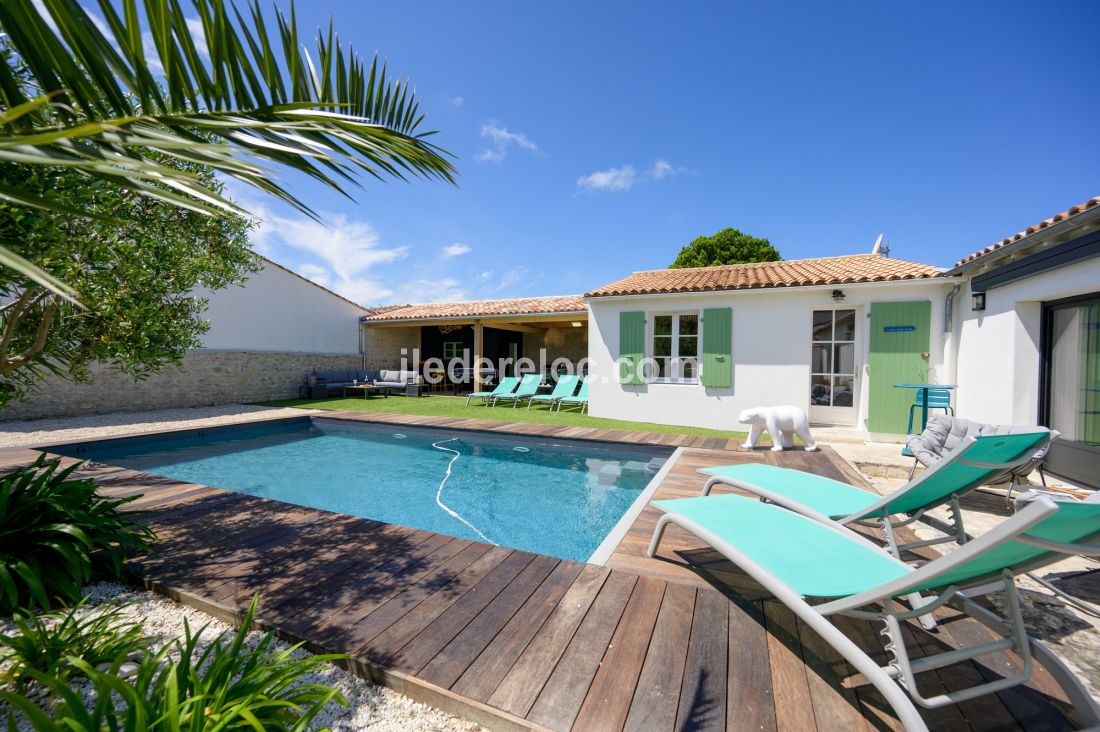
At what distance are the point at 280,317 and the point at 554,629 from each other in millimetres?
15430

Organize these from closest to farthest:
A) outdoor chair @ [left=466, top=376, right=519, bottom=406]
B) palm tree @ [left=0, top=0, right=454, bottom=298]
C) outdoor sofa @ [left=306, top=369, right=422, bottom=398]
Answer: palm tree @ [left=0, top=0, right=454, bottom=298] → outdoor chair @ [left=466, top=376, right=519, bottom=406] → outdoor sofa @ [left=306, top=369, right=422, bottom=398]

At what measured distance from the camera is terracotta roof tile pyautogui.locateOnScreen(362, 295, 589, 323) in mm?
13172

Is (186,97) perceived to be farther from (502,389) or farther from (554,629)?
(502,389)

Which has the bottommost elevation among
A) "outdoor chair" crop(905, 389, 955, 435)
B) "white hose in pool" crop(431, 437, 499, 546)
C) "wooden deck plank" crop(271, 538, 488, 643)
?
"white hose in pool" crop(431, 437, 499, 546)

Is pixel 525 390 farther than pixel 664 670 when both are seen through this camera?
Yes

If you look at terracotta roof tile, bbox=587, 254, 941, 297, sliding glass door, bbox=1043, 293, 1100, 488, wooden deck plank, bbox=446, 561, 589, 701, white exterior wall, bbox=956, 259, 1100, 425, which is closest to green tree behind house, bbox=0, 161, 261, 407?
wooden deck plank, bbox=446, 561, 589, 701

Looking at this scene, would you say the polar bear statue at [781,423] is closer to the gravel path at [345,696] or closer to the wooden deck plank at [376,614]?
the wooden deck plank at [376,614]

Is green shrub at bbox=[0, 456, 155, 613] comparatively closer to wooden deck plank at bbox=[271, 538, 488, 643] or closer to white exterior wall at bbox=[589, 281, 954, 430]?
wooden deck plank at bbox=[271, 538, 488, 643]

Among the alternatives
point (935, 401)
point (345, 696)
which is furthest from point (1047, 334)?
point (345, 696)

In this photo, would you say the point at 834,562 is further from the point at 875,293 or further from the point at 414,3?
the point at 875,293

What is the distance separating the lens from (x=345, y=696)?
1759mm

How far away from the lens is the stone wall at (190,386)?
9500 mm

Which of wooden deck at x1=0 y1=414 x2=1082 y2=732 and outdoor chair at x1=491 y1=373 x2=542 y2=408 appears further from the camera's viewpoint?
outdoor chair at x1=491 y1=373 x2=542 y2=408

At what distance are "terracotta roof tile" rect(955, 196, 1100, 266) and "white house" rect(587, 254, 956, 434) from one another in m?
1.13
